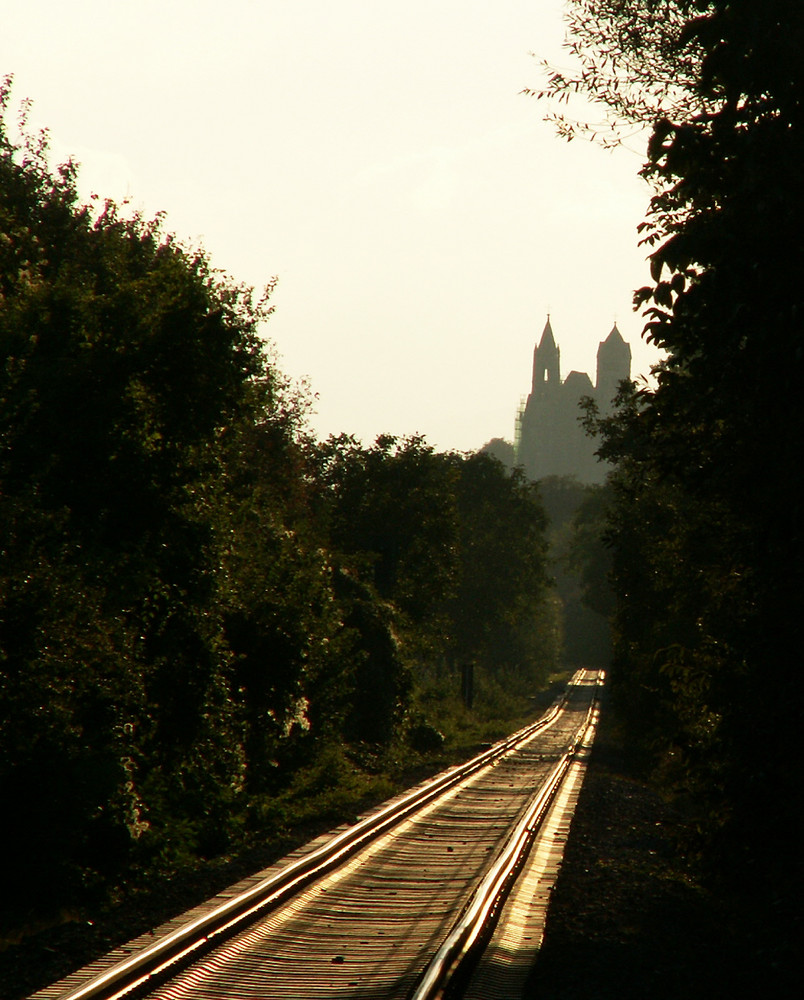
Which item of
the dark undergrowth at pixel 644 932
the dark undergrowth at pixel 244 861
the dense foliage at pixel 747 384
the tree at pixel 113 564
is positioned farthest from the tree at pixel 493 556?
the dense foliage at pixel 747 384

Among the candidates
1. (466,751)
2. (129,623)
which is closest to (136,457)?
(129,623)

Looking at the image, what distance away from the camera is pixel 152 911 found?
11242mm

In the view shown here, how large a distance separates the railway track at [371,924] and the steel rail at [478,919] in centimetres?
2

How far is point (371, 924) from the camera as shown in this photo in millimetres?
11164

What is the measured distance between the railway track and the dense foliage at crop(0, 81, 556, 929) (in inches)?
85.9

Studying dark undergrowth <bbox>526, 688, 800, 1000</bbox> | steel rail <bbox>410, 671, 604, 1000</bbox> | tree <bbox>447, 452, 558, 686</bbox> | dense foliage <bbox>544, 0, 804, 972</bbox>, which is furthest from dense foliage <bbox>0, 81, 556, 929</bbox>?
tree <bbox>447, 452, 558, 686</bbox>

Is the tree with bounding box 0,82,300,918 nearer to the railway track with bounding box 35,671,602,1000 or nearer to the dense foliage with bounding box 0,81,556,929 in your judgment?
the dense foliage with bounding box 0,81,556,929

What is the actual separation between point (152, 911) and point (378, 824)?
23.1ft

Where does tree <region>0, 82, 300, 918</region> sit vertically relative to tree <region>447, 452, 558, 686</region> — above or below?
below

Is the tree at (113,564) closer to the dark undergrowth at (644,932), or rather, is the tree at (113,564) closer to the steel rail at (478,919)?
the steel rail at (478,919)

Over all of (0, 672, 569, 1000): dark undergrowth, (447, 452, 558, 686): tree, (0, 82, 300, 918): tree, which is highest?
(447, 452, 558, 686): tree

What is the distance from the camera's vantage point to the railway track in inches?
338

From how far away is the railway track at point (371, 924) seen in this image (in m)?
8.59

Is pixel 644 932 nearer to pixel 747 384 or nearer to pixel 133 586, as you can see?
pixel 747 384
